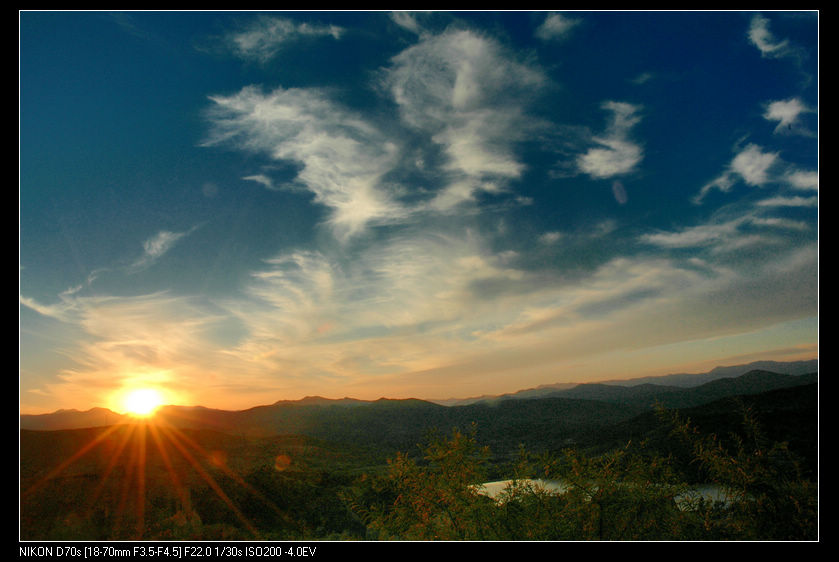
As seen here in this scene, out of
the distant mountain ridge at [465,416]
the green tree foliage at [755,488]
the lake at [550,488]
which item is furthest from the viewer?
the distant mountain ridge at [465,416]

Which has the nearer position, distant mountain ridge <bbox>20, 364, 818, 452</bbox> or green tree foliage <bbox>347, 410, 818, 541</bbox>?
green tree foliage <bbox>347, 410, 818, 541</bbox>

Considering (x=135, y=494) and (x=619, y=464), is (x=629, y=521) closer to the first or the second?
(x=619, y=464)

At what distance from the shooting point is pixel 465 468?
3906 millimetres

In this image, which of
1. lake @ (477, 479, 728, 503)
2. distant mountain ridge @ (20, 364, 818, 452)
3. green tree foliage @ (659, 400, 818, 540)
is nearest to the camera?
A: green tree foliage @ (659, 400, 818, 540)

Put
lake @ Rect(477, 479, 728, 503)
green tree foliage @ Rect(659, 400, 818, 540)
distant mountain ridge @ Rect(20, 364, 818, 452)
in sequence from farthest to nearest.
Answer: distant mountain ridge @ Rect(20, 364, 818, 452) → lake @ Rect(477, 479, 728, 503) → green tree foliage @ Rect(659, 400, 818, 540)

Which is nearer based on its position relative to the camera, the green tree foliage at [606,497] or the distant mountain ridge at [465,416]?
the green tree foliage at [606,497]

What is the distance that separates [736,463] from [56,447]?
16882 millimetres

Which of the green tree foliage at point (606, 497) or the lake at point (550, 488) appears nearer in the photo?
the green tree foliage at point (606, 497)

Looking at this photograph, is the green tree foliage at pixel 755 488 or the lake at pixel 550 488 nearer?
the green tree foliage at pixel 755 488

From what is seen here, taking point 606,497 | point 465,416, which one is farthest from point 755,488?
point 465,416

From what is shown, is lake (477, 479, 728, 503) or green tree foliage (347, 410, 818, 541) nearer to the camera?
A: green tree foliage (347, 410, 818, 541)

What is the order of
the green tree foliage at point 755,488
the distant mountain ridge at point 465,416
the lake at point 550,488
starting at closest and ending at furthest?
the green tree foliage at point 755,488
the lake at point 550,488
the distant mountain ridge at point 465,416
